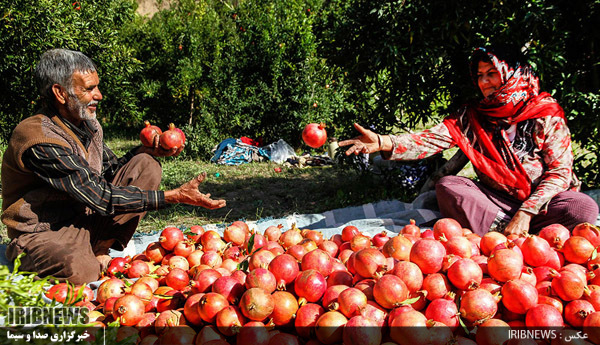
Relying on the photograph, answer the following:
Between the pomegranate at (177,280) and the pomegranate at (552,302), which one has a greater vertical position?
the pomegranate at (552,302)

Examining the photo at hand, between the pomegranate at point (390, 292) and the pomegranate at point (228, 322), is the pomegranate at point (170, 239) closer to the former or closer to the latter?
the pomegranate at point (228, 322)

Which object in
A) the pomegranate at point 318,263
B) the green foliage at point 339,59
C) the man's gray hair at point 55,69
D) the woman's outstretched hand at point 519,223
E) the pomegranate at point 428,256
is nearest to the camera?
the pomegranate at point 428,256

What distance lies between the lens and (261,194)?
20.3 ft

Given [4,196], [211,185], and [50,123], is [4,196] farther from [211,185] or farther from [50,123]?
[211,185]

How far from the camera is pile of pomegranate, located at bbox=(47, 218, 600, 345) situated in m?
1.74

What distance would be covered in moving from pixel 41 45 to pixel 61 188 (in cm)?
337

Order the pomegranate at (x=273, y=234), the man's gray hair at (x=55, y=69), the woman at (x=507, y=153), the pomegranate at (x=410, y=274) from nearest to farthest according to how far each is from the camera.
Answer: the pomegranate at (x=410, y=274) < the man's gray hair at (x=55, y=69) < the pomegranate at (x=273, y=234) < the woman at (x=507, y=153)

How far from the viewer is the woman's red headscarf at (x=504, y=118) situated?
11.5 ft

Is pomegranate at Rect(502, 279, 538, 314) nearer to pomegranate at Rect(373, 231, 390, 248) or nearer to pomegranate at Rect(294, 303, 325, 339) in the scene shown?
pomegranate at Rect(294, 303, 325, 339)

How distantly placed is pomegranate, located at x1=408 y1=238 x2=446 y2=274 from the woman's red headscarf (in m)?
1.88

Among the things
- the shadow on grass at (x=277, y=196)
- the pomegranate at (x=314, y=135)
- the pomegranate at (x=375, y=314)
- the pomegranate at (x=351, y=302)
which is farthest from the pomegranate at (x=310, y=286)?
the shadow on grass at (x=277, y=196)

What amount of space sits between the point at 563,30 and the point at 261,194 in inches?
161

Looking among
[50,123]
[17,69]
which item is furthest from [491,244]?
[17,69]

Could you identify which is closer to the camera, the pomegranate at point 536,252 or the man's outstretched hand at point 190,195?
the pomegranate at point 536,252
